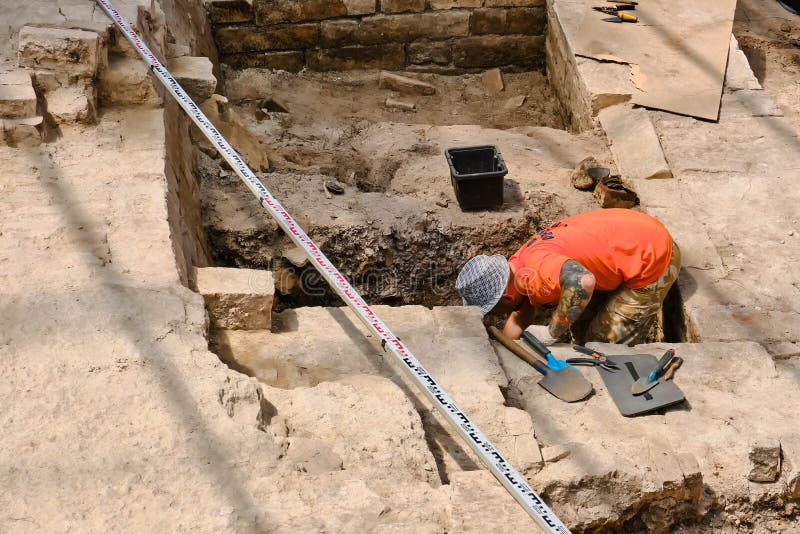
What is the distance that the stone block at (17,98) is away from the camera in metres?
4.17

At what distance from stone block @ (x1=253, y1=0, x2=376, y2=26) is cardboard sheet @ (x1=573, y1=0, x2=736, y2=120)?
6.29 ft

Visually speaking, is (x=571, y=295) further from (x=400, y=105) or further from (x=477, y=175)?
(x=400, y=105)

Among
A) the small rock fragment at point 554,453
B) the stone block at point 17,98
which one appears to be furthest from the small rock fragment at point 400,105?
the small rock fragment at point 554,453

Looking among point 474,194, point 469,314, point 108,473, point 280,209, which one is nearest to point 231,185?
point 280,209

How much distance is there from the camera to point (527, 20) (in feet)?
25.1

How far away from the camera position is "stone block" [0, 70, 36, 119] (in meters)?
4.17

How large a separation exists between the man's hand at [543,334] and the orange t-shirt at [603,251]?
6.3 inches

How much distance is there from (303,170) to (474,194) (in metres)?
1.21

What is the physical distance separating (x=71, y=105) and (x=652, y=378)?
3.13 m

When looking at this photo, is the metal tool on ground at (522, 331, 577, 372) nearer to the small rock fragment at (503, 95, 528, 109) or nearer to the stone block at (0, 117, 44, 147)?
the stone block at (0, 117, 44, 147)

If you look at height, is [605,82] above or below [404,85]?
above

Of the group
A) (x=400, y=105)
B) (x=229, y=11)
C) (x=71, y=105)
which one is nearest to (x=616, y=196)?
(x=400, y=105)

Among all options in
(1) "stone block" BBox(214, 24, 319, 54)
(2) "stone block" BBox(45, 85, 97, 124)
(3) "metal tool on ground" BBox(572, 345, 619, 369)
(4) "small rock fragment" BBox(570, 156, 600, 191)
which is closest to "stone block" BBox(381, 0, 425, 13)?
(1) "stone block" BBox(214, 24, 319, 54)

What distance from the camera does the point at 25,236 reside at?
3.64 meters
